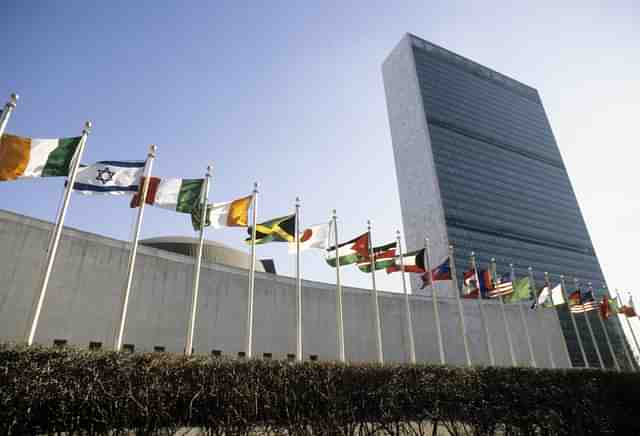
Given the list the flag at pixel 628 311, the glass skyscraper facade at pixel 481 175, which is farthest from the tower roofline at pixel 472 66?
the flag at pixel 628 311

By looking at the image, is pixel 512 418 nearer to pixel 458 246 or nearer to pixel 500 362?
pixel 500 362

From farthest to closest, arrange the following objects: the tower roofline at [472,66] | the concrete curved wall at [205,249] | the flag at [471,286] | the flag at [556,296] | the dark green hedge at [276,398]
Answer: the tower roofline at [472,66], the concrete curved wall at [205,249], the flag at [556,296], the flag at [471,286], the dark green hedge at [276,398]

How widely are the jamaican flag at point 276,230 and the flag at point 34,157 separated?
737cm

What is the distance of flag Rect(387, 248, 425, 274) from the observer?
23062mm

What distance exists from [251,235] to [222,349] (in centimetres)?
1274

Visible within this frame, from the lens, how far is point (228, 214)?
54.6ft

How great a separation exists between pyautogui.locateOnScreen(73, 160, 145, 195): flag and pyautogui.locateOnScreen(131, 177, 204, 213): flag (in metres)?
0.48

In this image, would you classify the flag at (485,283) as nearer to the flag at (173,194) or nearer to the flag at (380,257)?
the flag at (380,257)

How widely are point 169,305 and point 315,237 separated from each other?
39.4 ft

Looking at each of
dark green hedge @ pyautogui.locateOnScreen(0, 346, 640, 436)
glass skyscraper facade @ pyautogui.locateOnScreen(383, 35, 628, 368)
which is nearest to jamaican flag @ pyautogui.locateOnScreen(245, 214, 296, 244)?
dark green hedge @ pyautogui.locateOnScreen(0, 346, 640, 436)

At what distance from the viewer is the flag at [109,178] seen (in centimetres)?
1355

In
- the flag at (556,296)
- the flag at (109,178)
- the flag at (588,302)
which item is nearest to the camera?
the flag at (109,178)

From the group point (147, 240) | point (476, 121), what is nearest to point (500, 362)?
point (147, 240)

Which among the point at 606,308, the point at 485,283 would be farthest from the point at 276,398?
the point at 606,308
